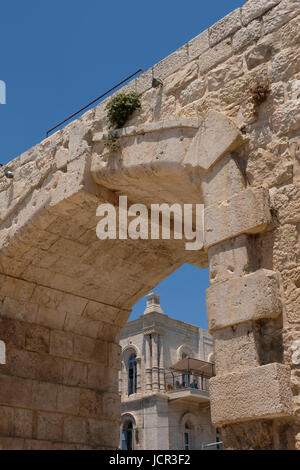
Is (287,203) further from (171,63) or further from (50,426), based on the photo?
(50,426)

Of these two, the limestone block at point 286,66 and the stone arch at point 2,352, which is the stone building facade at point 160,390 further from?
the limestone block at point 286,66

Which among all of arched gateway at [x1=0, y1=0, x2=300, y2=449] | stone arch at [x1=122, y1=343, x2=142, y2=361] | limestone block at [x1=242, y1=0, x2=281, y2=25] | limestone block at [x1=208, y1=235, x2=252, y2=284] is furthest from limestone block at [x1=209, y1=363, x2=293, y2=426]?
stone arch at [x1=122, y1=343, x2=142, y2=361]

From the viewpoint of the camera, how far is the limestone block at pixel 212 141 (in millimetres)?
4746

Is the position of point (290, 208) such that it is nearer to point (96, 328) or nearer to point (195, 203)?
point (195, 203)

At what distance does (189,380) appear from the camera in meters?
24.2

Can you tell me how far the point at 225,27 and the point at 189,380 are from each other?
2064 cm

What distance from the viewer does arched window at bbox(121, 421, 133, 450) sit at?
2309 centimetres

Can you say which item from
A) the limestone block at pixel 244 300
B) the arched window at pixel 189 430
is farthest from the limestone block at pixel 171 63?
the arched window at pixel 189 430

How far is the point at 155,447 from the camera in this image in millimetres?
22016

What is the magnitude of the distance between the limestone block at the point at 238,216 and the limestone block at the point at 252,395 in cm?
106
